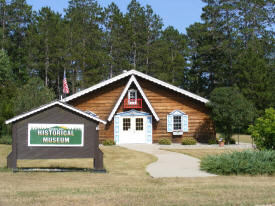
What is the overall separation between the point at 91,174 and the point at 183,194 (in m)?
4.88

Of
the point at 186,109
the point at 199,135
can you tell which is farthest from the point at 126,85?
the point at 199,135

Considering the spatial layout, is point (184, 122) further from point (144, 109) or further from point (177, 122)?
point (144, 109)

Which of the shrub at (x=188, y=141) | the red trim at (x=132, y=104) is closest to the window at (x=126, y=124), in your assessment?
the red trim at (x=132, y=104)

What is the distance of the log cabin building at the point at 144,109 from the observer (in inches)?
1087

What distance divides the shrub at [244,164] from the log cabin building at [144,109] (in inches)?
502

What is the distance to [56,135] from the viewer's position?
1455 centimetres

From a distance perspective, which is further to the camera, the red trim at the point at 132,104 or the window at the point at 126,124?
the window at the point at 126,124

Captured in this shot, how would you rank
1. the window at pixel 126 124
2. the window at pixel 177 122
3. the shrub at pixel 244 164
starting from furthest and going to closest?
the window at pixel 177 122, the window at pixel 126 124, the shrub at pixel 244 164

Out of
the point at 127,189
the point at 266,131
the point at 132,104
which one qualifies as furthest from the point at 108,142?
the point at 127,189

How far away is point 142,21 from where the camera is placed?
5359cm

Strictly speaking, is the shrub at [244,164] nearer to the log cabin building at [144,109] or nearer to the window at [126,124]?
the log cabin building at [144,109]

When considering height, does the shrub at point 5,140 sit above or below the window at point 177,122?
below

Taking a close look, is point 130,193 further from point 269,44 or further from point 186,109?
point 269,44

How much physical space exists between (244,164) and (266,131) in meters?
2.94
